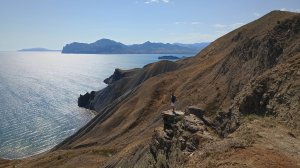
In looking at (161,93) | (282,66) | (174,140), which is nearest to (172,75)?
(161,93)

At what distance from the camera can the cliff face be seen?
21.0 m

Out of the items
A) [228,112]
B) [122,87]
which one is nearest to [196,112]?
[228,112]

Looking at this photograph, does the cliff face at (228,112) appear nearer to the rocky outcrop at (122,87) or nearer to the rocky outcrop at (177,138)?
the rocky outcrop at (177,138)

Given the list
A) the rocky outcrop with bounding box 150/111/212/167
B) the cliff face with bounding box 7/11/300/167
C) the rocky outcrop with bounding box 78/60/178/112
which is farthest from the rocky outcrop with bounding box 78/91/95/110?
the rocky outcrop with bounding box 150/111/212/167

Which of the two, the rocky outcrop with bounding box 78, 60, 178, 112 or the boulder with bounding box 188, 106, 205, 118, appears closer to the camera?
the boulder with bounding box 188, 106, 205, 118

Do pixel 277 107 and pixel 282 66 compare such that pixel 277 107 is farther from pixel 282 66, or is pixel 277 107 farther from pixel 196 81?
pixel 196 81

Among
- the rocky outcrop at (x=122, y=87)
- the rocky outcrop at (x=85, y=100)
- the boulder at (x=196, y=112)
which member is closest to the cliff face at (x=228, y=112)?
the boulder at (x=196, y=112)

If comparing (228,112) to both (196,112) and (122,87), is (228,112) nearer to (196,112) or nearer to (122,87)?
(196,112)

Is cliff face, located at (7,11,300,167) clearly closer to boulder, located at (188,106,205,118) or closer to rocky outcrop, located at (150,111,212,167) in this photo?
rocky outcrop, located at (150,111,212,167)

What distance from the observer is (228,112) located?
32719 mm

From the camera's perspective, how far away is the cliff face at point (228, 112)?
825 inches

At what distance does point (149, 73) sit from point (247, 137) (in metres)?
117

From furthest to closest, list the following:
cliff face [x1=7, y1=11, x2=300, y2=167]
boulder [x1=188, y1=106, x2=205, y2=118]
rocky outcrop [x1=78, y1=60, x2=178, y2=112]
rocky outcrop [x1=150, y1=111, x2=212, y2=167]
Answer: rocky outcrop [x1=78, y1=60, x2=178, y2=112] < boulder [x1=188, y1=106, x2=205, y2=118] < rocky outcrop [x1=150, y1=111, x2=212, y2=167] < cliff face [x1=7, y1=11, x2=300, y2=167]

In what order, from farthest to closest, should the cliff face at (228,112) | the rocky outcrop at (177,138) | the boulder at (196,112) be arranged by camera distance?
the boulder at (196,112), the rocky outcrop at (177,138), the cliff face at (228,112)
